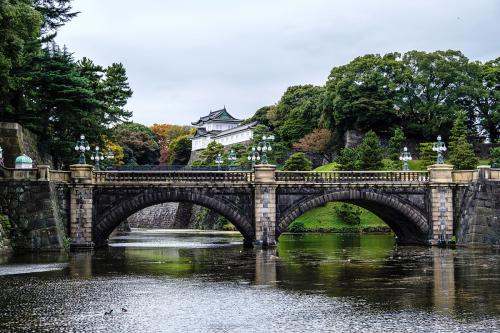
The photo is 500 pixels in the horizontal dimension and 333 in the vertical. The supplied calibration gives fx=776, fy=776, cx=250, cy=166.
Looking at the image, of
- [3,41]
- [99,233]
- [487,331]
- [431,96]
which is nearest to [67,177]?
[99,233]

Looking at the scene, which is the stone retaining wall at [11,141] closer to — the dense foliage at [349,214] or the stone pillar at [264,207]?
the stone pillar at [264,207]

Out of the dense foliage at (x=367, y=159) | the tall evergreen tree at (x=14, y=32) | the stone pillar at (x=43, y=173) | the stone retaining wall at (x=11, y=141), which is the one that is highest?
the tall evergreen tree at (x=14, y=32)

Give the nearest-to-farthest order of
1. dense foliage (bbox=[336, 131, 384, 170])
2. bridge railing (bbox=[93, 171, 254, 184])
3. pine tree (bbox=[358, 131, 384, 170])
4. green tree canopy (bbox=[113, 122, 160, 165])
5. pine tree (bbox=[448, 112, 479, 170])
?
1. bridge railing (bbox=[93, 171, 254, 184])
2. pine tree (bbox=[448, 112, 479, 170])
3. pine tree (bbox=[358, 131, 384, 170])
4. dense foliage (bbox=[336, 131, 384, 170])
5. green tree canopy (bbox=[113, 122, 160, 165])

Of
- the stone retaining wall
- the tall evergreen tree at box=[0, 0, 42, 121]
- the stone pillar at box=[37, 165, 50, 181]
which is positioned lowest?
the stone pillar at box=[37, 165, 50, 181]

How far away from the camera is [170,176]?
58.7 m

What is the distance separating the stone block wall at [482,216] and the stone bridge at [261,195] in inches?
20.4

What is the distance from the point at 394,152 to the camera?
315 ft

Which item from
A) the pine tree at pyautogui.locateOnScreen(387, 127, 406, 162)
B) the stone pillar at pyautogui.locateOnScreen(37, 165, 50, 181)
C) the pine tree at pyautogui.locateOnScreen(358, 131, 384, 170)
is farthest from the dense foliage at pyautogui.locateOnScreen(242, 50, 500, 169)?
the stone pillar at pyautogui.locateOnScreen(37, 165, 50, 181)

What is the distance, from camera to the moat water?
80.3 feet

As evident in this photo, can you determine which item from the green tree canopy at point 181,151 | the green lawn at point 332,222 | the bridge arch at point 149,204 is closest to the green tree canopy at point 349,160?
the green lawn at point 332,222

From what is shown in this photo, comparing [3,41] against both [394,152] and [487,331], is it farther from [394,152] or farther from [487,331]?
[394,152]

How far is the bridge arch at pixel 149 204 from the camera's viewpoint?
57375 millimetres

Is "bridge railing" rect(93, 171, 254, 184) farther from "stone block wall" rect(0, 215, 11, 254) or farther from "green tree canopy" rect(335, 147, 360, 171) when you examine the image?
"green tree canopy" rect(335, 147, 360, 171)

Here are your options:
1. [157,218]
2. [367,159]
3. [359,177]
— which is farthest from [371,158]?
[157,218]
